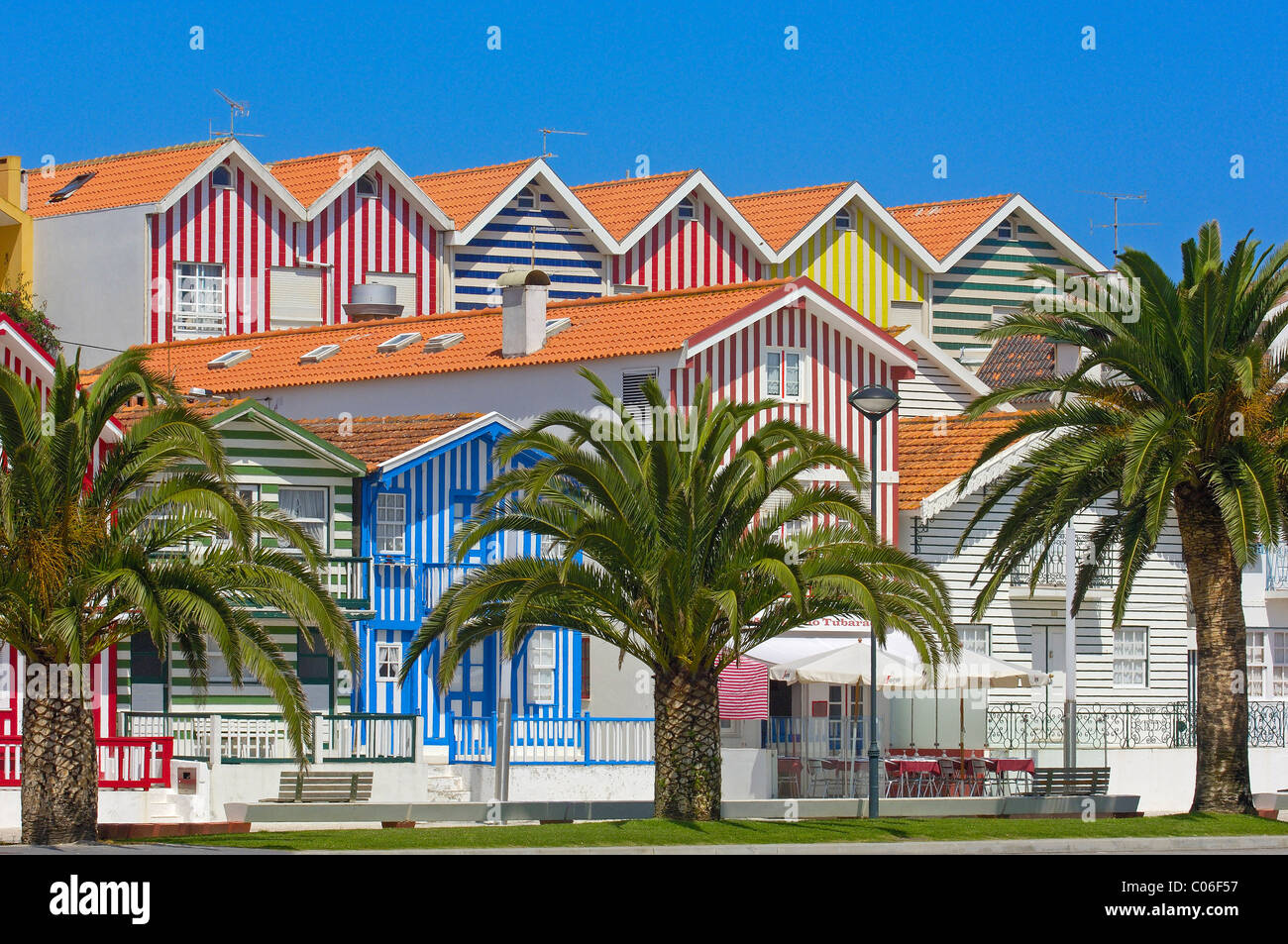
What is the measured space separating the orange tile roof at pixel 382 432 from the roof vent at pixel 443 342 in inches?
151

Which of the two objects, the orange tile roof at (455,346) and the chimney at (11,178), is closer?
the orange tile roof at (455,346)

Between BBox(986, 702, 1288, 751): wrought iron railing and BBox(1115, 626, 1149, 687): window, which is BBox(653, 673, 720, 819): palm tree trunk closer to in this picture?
BBox(986, 702, 1288, 751): wrought iron railing

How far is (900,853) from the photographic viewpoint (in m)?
28.1

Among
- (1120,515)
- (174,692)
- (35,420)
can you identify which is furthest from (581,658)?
(35,420)

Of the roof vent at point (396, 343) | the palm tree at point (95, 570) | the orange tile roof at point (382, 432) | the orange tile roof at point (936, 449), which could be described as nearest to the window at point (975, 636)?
the orange tile roof at point (936, 449)

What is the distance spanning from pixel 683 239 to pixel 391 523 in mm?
20584

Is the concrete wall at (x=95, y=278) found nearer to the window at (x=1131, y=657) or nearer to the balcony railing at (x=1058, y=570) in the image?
the balcony railing at (x=1058, y=570)

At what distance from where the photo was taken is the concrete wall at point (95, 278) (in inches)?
2096

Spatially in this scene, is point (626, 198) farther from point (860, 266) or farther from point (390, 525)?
point (390, 525)

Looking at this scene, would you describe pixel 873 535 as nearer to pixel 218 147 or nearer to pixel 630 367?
pixel 630 367

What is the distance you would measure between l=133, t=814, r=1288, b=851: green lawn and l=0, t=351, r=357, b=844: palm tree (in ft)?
6.01

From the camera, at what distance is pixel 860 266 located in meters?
60.8

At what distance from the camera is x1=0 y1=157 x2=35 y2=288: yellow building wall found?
176 ft
